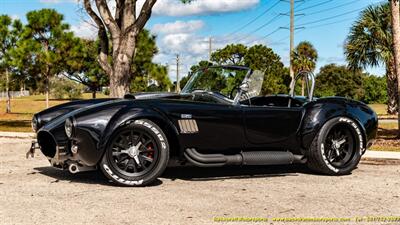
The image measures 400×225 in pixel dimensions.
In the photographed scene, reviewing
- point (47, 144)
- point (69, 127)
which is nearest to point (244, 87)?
point (69, 127)

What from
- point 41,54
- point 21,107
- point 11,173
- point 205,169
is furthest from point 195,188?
point 21,107

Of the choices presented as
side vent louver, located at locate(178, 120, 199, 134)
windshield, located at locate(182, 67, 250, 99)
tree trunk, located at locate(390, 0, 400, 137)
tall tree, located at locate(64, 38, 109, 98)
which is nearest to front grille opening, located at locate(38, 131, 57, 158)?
side vent louver, located at locate(178, 120, 199, 134)

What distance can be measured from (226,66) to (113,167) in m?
2.25

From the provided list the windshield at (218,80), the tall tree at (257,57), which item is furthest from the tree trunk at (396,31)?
the tall tree at (257,57)

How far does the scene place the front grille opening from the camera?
595 centimetres

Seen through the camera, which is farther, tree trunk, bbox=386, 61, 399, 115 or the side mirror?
tree trunk, bbox=386, 61, 399, 115

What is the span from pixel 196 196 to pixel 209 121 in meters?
1.00

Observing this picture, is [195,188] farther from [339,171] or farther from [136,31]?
[136,31]

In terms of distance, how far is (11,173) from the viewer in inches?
272

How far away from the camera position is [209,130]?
19.3 ft

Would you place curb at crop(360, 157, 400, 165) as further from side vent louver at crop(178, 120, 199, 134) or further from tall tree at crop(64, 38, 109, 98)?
tall tree at crop(64, 38, 109, 98)

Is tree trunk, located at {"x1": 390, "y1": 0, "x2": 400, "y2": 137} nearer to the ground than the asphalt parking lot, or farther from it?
farther from it

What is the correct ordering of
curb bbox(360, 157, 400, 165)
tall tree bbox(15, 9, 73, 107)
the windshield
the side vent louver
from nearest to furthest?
the side vent louver
the windshield
curb bbox(360, 157, 400, 165)
tall tree bbox(15, 9, 73, 107)

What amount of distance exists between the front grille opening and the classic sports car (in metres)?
0.01
